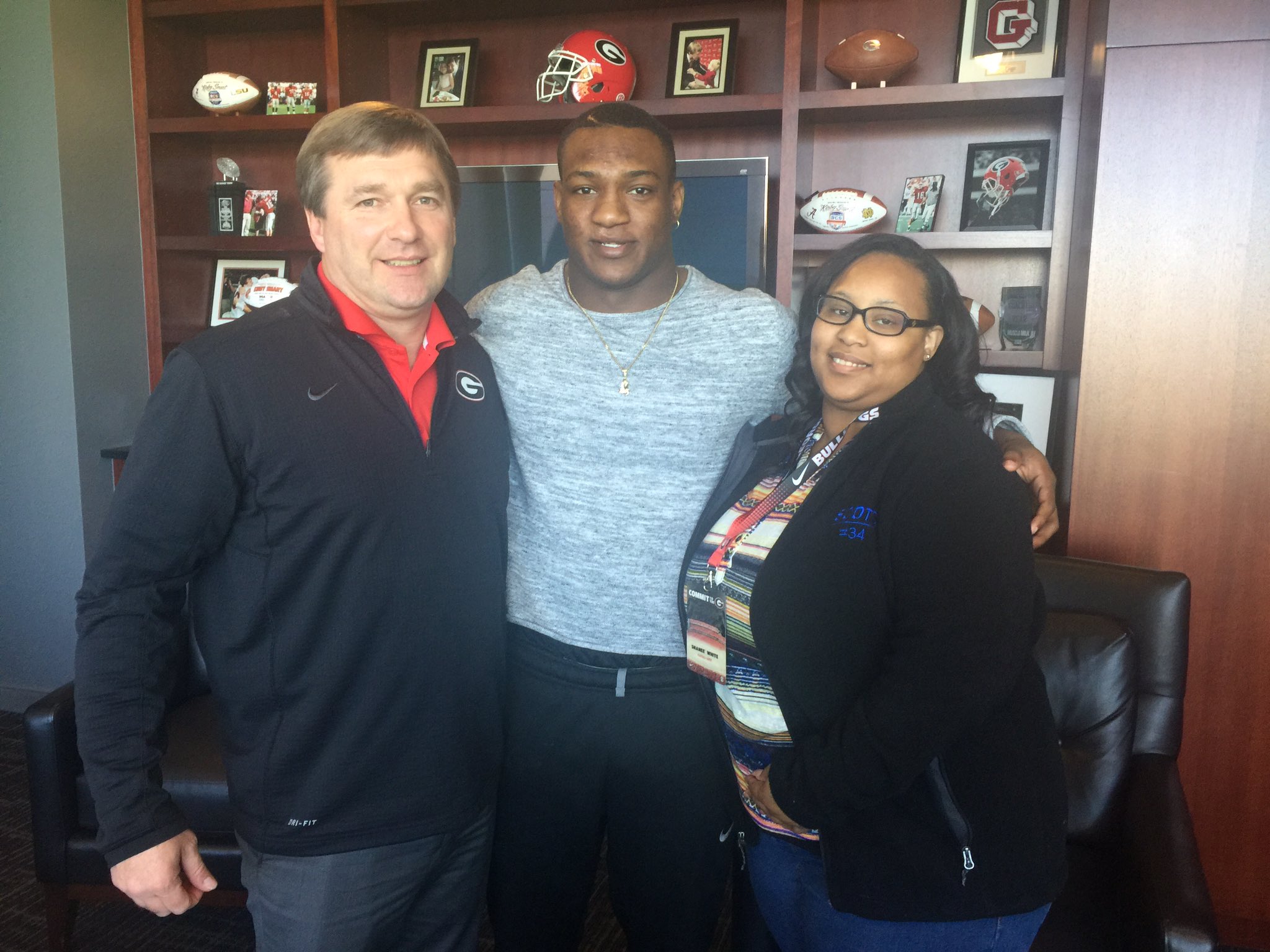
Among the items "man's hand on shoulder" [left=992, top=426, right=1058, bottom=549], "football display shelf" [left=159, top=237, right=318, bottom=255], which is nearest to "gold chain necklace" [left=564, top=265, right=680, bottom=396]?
"man's hand on shoulder" [left=992, top=426, right=1058, bottom=549]

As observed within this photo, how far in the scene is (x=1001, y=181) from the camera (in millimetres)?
2850

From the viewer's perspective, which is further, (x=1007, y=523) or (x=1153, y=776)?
(x=1153, y=776)

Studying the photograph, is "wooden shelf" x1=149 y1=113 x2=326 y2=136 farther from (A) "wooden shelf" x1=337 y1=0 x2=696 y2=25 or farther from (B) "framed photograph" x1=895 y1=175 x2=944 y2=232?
(B) "framed photograph" x1=895 y1=175 x2=944 y2=232

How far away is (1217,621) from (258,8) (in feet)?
11.5

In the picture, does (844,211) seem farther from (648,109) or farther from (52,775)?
(52,775)

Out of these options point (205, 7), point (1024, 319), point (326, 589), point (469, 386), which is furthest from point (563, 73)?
point (326, 589)

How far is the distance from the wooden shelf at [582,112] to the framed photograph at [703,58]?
10 centimetres

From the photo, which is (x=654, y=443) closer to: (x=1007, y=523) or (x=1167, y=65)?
(x=1007, y=523)

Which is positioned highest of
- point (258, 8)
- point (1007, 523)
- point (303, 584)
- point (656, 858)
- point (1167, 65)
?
point (258, 8)

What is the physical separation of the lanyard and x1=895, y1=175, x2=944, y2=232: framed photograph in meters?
1.91

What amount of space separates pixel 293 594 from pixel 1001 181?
254 cm

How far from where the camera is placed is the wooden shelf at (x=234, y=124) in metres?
3.20

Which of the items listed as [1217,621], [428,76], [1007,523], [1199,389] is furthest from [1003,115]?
[1007,523]

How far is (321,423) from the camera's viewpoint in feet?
3.77
